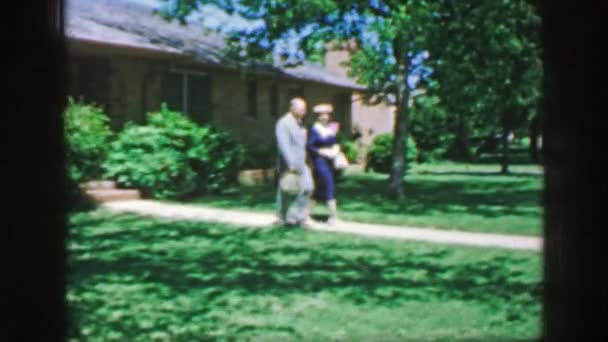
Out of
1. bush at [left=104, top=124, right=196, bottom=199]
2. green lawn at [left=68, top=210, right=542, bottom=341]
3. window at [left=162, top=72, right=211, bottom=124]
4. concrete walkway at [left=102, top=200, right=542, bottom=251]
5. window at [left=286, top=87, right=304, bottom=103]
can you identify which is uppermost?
window at [left=286, top=87, right=304, bottom=103]

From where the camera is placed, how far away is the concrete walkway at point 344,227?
8.26 meters

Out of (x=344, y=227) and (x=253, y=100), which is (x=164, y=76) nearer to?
(x=253, y=100)

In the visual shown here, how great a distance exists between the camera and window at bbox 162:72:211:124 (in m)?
17.4

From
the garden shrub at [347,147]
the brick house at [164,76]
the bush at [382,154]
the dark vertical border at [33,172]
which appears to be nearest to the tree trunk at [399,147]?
the brick house at [164,76]

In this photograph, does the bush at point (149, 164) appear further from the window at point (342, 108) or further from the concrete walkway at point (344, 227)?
the window at point (342, 108)

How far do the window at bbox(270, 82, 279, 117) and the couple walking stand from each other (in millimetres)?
13374

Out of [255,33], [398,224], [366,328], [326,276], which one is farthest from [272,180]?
[366,328]

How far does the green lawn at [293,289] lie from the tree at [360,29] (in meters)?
5.49

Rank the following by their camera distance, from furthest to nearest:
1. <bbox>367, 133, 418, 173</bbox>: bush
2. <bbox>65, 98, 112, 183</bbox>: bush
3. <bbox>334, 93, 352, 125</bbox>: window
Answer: <bbox>334, 93, 352, 125</bbox>: window, <bbox>367, 133, 418, 173</bbox>: bush, <bbox>65, 98, 112, 183</bbox>: bush

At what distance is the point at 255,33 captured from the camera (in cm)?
1430

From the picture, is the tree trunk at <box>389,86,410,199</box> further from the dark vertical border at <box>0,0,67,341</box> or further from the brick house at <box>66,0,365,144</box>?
the dark vertical border at <box>0,0,67,341</box>

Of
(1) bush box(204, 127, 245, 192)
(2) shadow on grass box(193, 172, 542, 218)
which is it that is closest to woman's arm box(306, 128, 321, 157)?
(2) shadow on grass box(193, 172, 542, 218)

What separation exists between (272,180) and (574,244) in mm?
15840

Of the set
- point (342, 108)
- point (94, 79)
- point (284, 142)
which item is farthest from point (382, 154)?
point (284, 142)
